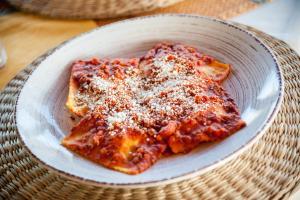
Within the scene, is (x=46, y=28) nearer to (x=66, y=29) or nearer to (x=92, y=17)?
(x=66, y=29)

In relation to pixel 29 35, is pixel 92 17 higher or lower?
higher

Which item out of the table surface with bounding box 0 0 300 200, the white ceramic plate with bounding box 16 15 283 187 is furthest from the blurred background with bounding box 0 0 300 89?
the white ceramic plate with bounding box 16 15 283 187

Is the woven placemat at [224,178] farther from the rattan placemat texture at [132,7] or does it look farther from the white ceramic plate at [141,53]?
the rattan placemat texture at [132,7]

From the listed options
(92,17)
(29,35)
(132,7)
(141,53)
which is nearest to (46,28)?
(29,35)

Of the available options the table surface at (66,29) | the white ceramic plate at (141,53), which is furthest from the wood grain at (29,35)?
the white ceramic plate at (141,53)

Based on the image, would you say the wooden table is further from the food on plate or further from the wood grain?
the food on plate

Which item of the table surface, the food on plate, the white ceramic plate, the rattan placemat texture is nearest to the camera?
the white ceramic plate
